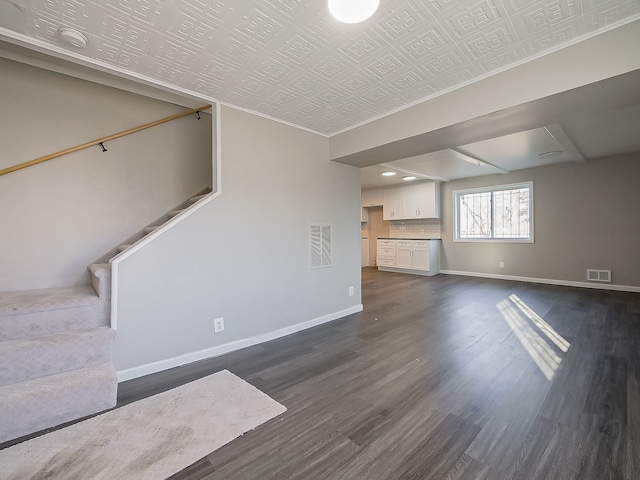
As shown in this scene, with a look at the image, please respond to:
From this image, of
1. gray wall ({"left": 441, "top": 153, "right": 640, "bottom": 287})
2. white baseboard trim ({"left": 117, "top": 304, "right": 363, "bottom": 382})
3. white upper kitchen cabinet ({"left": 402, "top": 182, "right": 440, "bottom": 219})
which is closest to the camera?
white baseboard trim ({"left": 117, "top": 304, "right": 363, "bottom": 382})

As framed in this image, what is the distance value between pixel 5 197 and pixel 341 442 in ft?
10.8

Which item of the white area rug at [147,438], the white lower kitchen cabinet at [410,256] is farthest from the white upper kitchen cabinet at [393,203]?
the white area rug at [147,438]

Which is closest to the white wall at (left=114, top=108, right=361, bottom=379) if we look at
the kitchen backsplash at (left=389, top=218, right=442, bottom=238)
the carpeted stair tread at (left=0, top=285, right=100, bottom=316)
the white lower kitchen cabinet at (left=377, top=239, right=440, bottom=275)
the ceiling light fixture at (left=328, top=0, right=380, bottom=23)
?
the carpeted stair tread at (left=0, top=285, right=100, bottom=316)

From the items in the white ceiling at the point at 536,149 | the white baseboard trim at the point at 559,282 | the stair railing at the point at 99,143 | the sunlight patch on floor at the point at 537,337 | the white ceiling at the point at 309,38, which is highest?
the white ceiling at the point at 536,149

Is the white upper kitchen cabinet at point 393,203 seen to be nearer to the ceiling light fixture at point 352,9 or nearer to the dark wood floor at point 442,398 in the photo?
the dark wood floor at point 442,398

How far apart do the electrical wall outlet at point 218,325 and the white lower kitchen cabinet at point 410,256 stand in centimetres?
572

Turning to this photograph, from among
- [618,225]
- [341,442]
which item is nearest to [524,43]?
[341,442]

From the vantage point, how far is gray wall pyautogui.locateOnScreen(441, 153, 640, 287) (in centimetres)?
493

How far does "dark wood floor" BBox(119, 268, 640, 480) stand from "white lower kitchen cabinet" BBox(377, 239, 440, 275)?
3.42 m

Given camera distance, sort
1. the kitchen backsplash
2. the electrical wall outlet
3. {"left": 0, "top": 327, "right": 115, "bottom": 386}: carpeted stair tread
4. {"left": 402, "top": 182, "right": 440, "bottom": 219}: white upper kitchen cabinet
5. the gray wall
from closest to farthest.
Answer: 1. {"left": 0, "top": 327, "right": 115, "bottom": 386}: carpeted stair tread
2. the electrical wall outlet
3. the gray wall
4. {"left": 402, "top": 182, "right": 440, "bottom": 219}: white upper kitchen cabinet
5. the kitchen backsplash

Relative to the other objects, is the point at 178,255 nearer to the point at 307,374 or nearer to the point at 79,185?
the point at 79,185

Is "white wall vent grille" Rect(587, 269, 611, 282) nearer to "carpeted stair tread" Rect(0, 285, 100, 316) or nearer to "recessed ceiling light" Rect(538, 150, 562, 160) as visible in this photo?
"recessed ceiling light" Rect(538, 150, 562, 160)

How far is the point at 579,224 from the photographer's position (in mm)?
5402

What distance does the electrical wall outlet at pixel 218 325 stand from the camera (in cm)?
263
